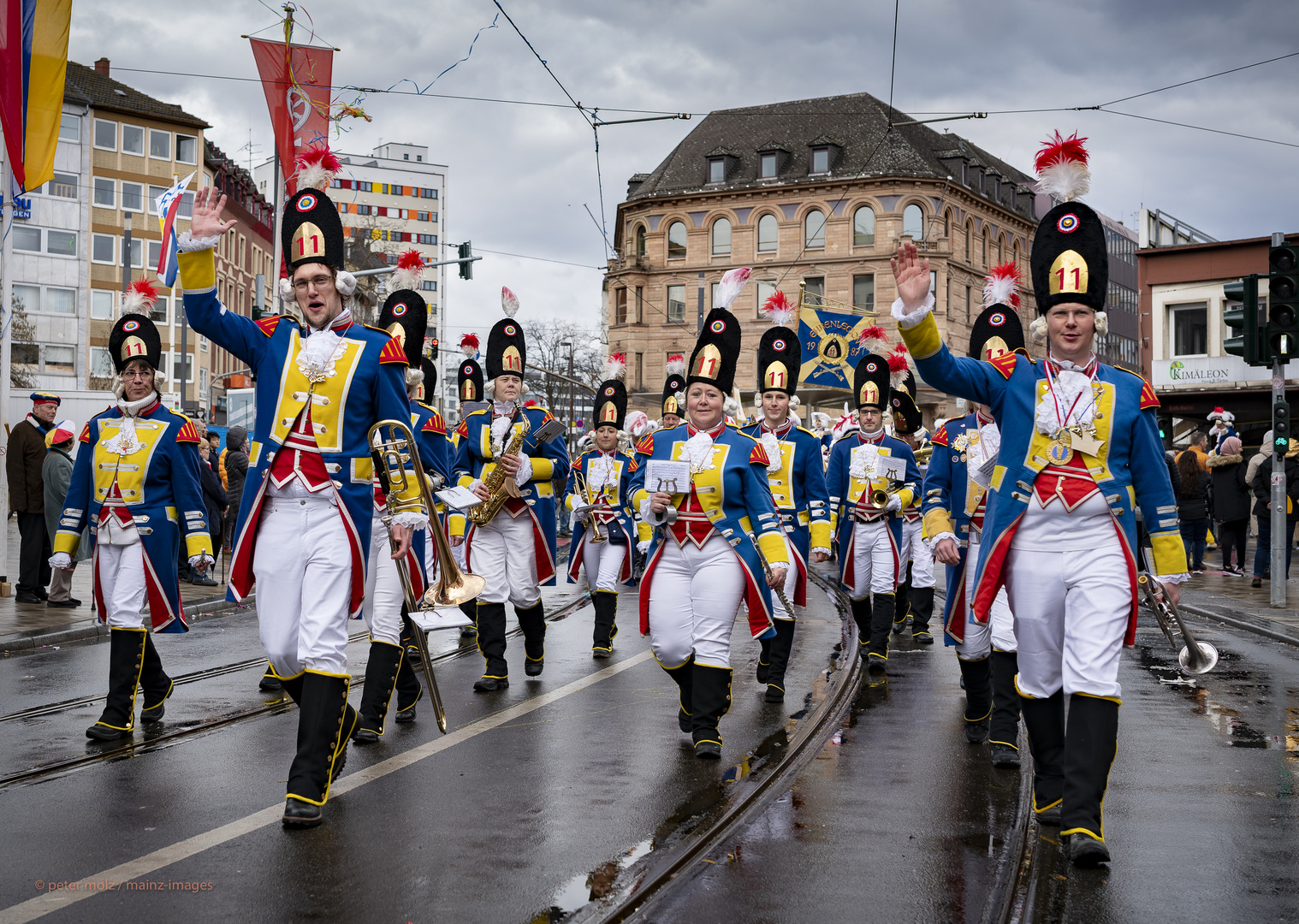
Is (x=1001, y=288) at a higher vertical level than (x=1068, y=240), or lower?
higher

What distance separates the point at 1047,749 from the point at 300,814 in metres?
3.05

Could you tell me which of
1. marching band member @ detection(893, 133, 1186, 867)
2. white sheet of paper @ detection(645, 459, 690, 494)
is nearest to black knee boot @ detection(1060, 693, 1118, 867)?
marching band member @ detection(893, 133, 1186, 867)

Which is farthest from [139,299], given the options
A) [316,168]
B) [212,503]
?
[212,503]

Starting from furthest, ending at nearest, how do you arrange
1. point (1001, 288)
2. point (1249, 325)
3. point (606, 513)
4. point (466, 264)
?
point (466, 264)
point (1249, 325)
point (606, 513)
point (1001, 288)

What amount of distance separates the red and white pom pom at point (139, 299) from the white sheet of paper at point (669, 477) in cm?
332

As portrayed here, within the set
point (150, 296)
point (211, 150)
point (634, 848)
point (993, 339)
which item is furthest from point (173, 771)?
point (211, 150)

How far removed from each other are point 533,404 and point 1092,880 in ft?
20.5

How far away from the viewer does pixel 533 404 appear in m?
10.2

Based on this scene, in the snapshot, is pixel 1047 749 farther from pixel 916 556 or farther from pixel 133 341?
pixel 916 556

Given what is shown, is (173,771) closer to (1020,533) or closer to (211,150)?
(1020,533)

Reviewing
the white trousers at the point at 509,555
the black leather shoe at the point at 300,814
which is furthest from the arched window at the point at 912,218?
the black leather shoe at the point at 300,814

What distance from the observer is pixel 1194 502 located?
66.8 feet

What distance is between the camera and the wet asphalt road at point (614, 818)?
450 centimetres

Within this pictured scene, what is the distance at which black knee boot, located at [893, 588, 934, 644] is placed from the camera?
1238 cm
